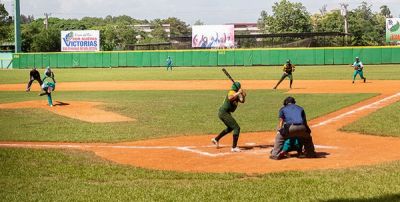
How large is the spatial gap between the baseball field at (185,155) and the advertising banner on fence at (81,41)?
191 ft

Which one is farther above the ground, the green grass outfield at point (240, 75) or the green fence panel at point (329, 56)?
the green fence panel at point (329, 56)

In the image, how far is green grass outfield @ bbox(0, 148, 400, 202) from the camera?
8.70 m

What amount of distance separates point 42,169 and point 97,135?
17.0 feet

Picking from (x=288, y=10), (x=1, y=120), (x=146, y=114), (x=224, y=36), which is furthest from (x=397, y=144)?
(x=288, y=10)

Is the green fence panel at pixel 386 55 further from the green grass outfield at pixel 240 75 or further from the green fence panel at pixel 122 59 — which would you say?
the green fence panel at pixel 122 59

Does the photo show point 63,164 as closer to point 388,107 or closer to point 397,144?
point 397,144

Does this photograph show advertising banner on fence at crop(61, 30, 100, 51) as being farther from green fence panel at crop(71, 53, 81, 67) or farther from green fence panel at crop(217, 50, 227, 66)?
green fence panel at crop(217, 50, 227, 66)

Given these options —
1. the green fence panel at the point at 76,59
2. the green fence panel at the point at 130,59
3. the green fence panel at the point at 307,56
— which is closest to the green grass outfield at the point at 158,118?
the green fence panel at the point at 307,56

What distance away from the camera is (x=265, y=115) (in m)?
20.7

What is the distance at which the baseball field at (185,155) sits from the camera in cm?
911

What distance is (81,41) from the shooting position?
8300 centimetres

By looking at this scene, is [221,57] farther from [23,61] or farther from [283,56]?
[23,61]

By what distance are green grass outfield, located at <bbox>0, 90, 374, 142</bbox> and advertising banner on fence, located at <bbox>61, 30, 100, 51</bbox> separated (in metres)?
54.7

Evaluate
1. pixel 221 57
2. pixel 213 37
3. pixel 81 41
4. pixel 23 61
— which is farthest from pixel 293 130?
pixel 81 41
